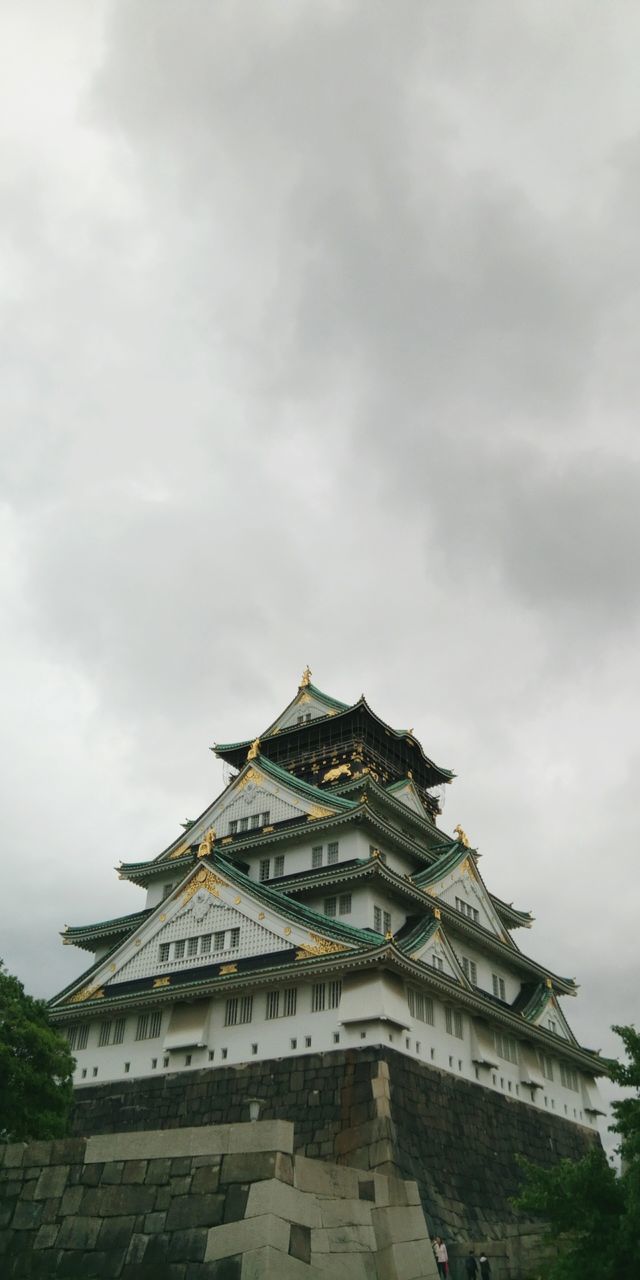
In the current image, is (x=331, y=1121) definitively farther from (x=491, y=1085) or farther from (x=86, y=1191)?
(x=86, y=1191)

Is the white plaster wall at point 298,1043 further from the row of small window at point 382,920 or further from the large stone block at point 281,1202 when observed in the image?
the large stone block at point 281,1202

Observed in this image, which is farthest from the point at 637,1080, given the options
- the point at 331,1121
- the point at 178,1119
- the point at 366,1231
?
the point at 178,1119

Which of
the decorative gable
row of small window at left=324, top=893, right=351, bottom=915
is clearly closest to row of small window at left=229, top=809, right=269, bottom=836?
the decorative gable

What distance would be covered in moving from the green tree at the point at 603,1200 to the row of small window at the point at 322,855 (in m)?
18.8

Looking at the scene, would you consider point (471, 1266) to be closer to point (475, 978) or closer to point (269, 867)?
point (475, 978)

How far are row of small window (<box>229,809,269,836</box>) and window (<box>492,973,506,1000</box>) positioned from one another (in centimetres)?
1199

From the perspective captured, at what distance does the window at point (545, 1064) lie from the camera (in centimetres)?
4259

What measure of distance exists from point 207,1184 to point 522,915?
33662mm

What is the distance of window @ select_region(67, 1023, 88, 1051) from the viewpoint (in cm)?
3800

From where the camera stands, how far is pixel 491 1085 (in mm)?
37562

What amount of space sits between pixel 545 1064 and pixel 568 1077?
247 cm

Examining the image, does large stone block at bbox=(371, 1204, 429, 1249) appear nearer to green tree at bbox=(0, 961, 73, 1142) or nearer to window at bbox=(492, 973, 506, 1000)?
green tree at bbox=(0, 961, 73, 1142)

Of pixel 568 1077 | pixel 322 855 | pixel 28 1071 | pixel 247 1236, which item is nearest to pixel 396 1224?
pixel 247 1236

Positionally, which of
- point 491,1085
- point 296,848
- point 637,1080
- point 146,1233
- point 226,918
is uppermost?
point 296,848
